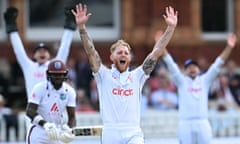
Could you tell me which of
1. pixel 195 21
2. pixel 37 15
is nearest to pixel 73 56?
pixel 37 15

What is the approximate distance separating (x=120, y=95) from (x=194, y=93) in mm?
3390

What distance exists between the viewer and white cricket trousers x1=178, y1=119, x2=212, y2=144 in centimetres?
1188

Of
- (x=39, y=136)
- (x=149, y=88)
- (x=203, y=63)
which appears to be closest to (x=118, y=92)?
(x=39, y=136)

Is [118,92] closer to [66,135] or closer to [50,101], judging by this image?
[66,135]

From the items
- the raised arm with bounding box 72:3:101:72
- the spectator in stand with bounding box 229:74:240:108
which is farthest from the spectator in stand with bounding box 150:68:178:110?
the raised arm with bounding box 72:3:101:72

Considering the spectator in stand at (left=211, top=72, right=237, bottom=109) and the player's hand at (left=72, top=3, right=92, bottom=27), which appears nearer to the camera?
the player's hand at (left=72, top=3, right=92, bottom=27)

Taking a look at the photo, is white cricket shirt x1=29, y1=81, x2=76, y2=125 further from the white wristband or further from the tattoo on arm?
the tattoo on arm

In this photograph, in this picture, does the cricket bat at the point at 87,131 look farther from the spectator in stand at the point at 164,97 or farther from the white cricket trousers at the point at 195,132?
the spectator in stand at the point at 164,97

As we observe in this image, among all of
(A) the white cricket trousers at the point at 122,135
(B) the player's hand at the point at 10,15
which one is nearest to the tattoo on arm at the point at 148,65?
(A) the white cricket trousers at the point at 122,135

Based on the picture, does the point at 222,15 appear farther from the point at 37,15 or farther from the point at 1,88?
the point at 1,88

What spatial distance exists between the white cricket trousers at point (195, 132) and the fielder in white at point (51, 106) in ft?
9.78

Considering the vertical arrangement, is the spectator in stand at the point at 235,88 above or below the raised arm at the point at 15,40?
below

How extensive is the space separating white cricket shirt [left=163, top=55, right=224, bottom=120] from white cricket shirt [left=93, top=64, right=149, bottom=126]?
121 inches

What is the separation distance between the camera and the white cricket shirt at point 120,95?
28.8 ft
